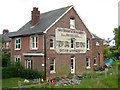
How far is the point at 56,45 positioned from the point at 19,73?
6.89 metres

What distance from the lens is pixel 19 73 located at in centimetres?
2759

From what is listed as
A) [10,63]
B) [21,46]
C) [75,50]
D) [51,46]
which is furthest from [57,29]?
[10,63]

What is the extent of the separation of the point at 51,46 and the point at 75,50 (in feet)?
16.2

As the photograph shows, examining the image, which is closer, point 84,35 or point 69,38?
point 69,38

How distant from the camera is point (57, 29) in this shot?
1099 inches

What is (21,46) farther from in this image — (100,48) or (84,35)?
(100,48)

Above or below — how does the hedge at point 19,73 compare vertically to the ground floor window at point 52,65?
below

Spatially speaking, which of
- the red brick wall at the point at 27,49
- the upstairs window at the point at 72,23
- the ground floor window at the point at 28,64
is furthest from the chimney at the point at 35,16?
the ground floor window at the point at 28,64

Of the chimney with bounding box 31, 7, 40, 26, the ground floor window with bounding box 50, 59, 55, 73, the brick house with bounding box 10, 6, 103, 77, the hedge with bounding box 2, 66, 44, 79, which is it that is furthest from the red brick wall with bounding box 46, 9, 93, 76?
the chimney with bounding box 31, 7, 40, 26

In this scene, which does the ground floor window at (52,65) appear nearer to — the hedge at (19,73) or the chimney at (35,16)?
the hedge at (19,73)

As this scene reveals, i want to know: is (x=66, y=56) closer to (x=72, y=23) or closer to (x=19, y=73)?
(x=72, y=23)

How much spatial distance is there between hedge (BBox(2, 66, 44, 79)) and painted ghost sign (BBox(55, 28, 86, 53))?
191 inches

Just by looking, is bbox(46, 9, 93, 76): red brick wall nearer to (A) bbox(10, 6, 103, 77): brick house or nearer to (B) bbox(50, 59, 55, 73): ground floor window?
(A) bbox(10, 6, 103, 77): brick house

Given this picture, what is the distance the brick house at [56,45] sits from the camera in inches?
1046
